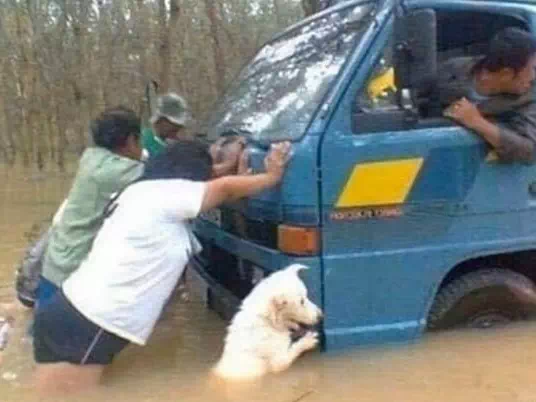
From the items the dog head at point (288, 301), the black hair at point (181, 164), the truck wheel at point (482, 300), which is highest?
the black hair at point (181, 164)

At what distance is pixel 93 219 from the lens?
17.6ft

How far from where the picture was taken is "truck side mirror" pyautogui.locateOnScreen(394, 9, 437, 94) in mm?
4695

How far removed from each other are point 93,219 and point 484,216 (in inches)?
82.9

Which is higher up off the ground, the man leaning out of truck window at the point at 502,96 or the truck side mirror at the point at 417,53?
the truck side mirror at the point at 417,53

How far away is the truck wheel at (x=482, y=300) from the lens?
203 inches

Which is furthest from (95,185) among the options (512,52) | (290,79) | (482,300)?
(512,52)

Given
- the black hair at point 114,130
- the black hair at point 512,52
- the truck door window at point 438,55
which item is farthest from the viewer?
the black hair at point 114,130

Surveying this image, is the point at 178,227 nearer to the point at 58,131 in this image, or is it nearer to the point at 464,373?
the point at 464,373

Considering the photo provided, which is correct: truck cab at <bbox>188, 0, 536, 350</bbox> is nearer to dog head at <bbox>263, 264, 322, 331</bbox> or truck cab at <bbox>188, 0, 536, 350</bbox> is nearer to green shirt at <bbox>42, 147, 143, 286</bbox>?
dog head at <bbox>263, 264, 322, 331</bbox>

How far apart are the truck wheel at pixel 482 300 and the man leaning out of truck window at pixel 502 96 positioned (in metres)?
0.67

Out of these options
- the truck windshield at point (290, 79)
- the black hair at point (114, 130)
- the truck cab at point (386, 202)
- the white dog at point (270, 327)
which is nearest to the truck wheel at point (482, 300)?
the truck cab at point (386, 202)

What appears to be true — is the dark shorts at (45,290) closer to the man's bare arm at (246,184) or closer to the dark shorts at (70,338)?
the dark shorts at (70,338)

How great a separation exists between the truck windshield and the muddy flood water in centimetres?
125

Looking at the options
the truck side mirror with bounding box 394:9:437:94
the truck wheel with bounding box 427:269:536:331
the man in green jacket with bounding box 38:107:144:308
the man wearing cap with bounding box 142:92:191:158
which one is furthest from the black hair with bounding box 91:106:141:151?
the truck wheel with bounding box 427:269:536:331
